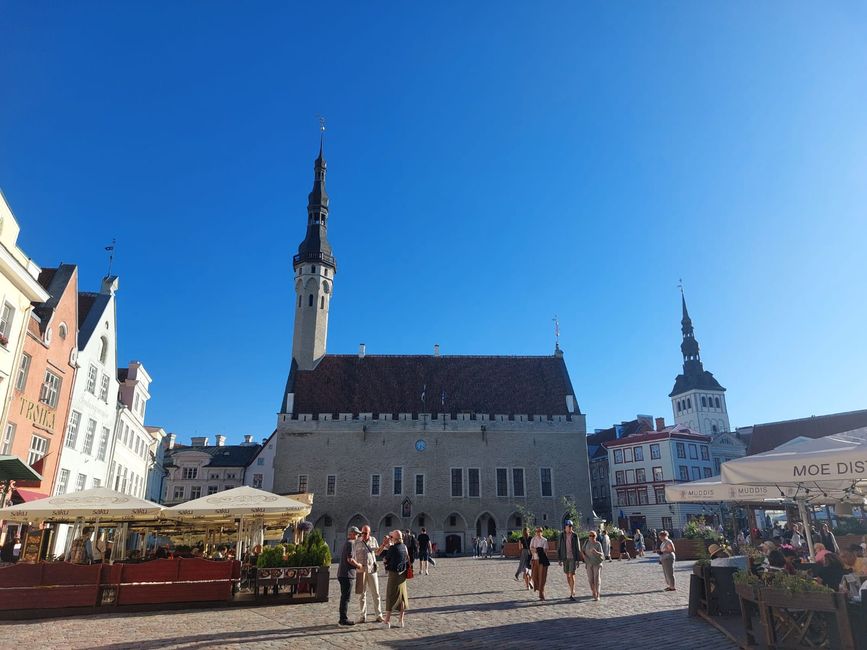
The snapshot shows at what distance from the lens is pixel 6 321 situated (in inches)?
681

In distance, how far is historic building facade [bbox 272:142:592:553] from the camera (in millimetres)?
40562

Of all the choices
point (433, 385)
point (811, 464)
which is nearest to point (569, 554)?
point (811, 464)

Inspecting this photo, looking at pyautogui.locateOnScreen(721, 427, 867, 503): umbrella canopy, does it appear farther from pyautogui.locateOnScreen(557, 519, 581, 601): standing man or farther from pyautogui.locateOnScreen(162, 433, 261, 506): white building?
pyautogui.locateOnScreen(162, 433, 261, 506): white building

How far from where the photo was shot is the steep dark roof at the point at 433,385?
44156 millimetres

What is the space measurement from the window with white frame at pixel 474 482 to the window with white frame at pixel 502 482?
1386 mm

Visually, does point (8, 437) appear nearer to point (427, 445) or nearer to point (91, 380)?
point (91, 380)

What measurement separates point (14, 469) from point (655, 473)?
54183 mm

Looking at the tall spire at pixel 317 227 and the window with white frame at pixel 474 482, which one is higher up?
the tall spire at pixel 317 227

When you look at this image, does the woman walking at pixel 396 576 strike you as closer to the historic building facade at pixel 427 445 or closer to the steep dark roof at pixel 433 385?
the historic building facade at pixel 427 445

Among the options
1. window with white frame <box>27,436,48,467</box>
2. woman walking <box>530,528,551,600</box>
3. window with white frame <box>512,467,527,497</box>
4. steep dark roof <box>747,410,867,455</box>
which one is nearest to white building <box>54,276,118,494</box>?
window with white frame <box>27,436,48,467</box>

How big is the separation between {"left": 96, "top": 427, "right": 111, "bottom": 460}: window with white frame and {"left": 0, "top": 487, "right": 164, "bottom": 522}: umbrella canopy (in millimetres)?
13650

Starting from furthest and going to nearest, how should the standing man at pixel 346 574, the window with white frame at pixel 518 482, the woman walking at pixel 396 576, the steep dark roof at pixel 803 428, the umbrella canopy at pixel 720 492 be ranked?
the steep dark roof at pixel 803 428
the window with white frame at pixel 518 482
the umbrella canopy at pixel 720 492
the standing man at pixel 346 574
the woman walking at pixel 396 576

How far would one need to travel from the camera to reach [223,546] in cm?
2683

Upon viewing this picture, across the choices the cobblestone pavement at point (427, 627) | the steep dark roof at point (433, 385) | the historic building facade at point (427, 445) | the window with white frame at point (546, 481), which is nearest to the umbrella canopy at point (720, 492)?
the cobblestone pavement at point (427, 627)
